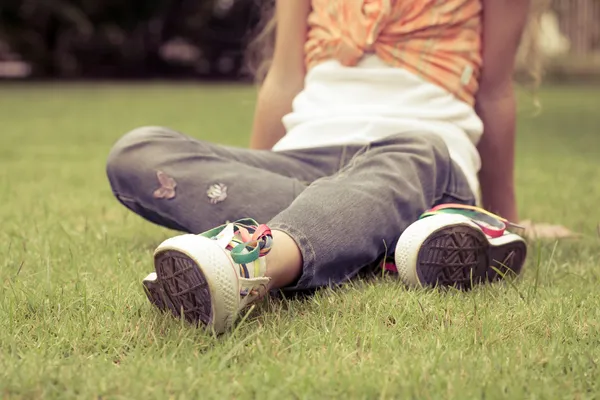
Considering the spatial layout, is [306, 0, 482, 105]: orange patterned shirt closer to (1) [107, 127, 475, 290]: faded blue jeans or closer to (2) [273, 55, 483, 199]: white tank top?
(2) [273, 55, 483, 199]: white tank top

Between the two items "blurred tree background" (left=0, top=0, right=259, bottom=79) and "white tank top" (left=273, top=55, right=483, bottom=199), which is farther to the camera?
"blurred tree background" (left=0, top=0, right=259, bottom=79)

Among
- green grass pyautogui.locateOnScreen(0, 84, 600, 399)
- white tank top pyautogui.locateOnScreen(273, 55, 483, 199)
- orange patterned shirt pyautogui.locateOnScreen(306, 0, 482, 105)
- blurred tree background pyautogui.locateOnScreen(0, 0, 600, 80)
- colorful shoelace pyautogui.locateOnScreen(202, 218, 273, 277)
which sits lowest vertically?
blurred tree background pyautogui.locateOnScreen(0, 0, 600, 80)

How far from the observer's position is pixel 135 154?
196cm

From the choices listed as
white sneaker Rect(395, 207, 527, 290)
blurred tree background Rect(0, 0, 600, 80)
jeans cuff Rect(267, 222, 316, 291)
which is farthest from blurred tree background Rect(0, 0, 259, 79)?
jeans cuff Rect(267, 222, 316, 291)

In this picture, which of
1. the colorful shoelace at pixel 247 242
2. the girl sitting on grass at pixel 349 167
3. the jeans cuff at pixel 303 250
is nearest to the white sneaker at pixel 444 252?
the girl sitting on grass at pixel 349 167

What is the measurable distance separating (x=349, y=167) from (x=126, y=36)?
16.9 meters

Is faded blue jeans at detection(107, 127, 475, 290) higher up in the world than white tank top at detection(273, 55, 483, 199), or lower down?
lower down

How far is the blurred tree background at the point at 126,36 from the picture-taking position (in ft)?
54.4

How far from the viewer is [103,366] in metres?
1.21

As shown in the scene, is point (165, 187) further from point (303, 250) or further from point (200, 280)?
point (200, 280)

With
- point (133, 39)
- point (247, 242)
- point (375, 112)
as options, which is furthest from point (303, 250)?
point (133, 39)

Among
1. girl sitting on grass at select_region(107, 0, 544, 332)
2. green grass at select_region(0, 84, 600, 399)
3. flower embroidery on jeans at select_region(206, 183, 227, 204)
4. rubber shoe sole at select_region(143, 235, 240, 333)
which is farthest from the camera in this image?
flower embroidery on jeans at select_region(206, 183, 227, 204)

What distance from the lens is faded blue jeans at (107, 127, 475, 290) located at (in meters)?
1.67

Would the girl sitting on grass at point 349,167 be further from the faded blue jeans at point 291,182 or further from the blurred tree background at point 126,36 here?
the blurred tree background at point 126,36
